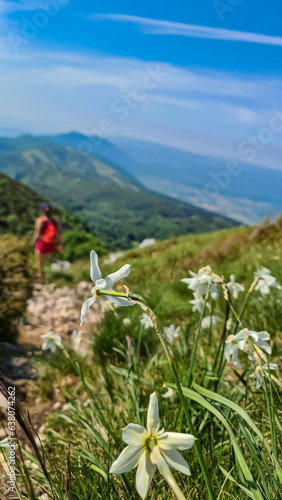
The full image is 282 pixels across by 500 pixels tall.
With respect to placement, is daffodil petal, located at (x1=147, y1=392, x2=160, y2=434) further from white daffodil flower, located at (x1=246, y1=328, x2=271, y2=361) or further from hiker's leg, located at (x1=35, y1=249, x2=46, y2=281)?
hiker's leg, located at (x1=35, y1=249, x2=46, y2=281)

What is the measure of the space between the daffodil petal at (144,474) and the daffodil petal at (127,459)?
0.01m

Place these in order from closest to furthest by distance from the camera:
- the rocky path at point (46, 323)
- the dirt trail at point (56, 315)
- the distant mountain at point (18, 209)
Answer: the rocky path at point (46, 323) → the dirt trail at point (56, 315) → the distant mountain at point (18, 209)

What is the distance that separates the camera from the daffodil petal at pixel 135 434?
891 mm

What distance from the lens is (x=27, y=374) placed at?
418 centimetres

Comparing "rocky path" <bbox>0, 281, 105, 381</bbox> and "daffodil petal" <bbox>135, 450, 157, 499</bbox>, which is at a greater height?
"daffodil petal" <bbox>135, 450, 157, 499</bbox>

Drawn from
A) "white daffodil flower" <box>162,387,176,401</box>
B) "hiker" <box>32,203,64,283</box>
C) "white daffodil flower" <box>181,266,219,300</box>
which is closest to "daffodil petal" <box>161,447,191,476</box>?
"white daffodil flower" <box>181,266,219,300</box>

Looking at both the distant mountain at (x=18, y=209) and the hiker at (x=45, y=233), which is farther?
Answer: the distant mountain at (x=18, y=209)

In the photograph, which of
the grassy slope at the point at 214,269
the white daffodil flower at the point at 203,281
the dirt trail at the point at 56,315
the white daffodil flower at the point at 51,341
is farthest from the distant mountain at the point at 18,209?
the white daffodil flower at the point at 203,281

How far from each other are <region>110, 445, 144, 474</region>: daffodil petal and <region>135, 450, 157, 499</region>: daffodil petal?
1 cm

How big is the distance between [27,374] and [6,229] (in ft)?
82.1

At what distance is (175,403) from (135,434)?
5.50ft

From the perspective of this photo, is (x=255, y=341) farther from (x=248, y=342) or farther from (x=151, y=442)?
(x=151, y=442)

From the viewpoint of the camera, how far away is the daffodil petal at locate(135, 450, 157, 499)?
90 cm

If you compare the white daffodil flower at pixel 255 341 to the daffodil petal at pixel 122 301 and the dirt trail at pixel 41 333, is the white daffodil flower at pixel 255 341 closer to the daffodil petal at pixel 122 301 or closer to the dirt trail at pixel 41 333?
the daffodil petal at pixel 122 301
